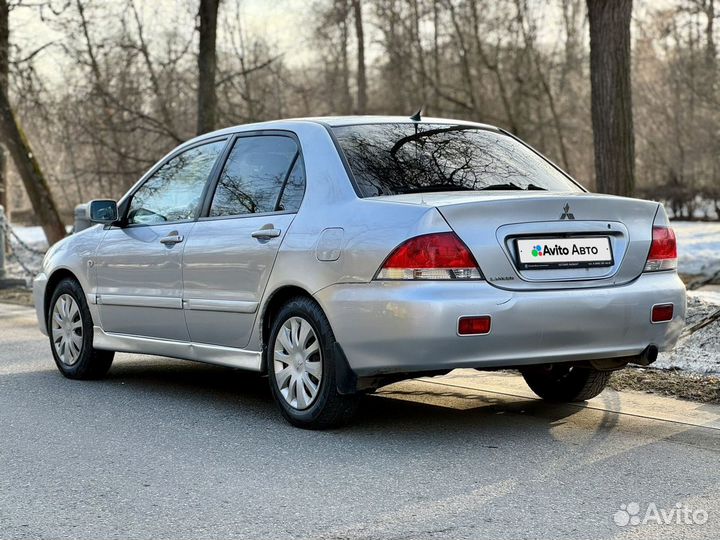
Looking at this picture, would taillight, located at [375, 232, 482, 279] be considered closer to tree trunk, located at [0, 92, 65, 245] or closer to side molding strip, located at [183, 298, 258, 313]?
side molding strip, located at [183, 298, 258, 313]

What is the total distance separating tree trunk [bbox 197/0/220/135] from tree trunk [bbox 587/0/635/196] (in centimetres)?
847

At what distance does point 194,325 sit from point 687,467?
3.03m

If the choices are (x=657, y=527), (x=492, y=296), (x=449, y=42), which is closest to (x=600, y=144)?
(x=492, y=296)

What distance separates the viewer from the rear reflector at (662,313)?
217 inches

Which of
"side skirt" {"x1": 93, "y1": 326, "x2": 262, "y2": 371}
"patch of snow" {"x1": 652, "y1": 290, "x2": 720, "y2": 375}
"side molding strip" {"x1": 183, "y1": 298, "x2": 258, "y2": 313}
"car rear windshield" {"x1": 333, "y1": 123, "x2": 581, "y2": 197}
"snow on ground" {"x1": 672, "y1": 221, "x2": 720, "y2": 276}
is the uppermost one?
"car rear windshield" {"x1": 333, "y1": 123, "x2": 581, "y2": 197}

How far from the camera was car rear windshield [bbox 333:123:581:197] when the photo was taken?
571 cm

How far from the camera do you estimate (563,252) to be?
528 cm

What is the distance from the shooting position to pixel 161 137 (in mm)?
23922

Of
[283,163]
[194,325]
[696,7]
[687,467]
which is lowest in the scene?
[687,467]

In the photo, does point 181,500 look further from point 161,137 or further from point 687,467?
point 161,137

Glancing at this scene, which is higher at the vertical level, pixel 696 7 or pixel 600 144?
pixel 696 7

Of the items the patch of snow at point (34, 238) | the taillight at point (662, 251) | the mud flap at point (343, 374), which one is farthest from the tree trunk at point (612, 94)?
the patch of snow at point (34, 238)

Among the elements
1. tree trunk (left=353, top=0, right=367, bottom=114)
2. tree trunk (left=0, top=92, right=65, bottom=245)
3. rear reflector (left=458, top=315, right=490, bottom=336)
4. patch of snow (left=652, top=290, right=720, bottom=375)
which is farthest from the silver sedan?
tree trunk (left=353, top=0, right=367, bottom=114)

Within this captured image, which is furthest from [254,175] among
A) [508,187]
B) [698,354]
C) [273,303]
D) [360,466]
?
[698,354]
